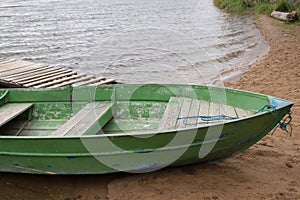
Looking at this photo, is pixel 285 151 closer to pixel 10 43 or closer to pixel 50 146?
pixel 50 146

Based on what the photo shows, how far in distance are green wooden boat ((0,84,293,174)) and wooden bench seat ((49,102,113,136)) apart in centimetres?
1

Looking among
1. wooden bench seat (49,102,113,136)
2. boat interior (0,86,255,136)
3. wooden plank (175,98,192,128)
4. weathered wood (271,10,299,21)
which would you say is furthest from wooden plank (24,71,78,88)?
weathered wood (271,10,299,21)

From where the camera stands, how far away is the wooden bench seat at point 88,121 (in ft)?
16.3

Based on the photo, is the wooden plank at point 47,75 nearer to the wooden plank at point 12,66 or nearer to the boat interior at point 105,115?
the wooden plank at point 12,66

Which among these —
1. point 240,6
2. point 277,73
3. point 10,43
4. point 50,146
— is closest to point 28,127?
point 50,146

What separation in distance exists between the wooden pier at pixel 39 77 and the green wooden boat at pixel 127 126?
2.05m

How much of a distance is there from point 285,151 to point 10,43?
12810 mm

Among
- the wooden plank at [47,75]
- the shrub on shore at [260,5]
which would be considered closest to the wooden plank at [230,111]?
the wooden plank at [47,75]

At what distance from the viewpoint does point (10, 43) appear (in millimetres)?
15359

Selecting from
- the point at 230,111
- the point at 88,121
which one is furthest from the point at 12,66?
the point at 230,111

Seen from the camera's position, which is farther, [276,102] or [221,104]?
[221,104]

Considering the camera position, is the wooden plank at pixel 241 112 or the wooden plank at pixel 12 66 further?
the wooden plank at pixel 12 66

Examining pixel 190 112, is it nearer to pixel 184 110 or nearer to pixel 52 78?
pixel 184 110

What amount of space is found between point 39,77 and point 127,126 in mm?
3700
